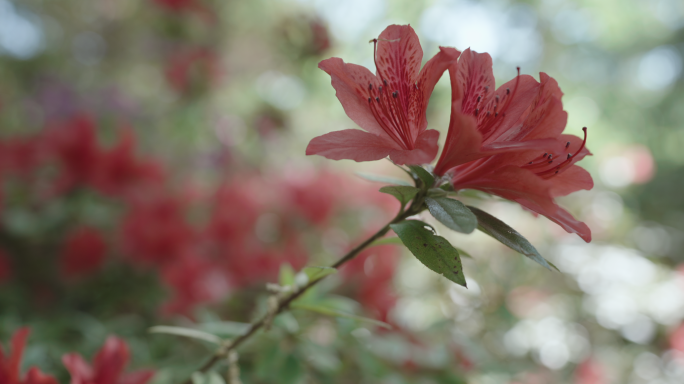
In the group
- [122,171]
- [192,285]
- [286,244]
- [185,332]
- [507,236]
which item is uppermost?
[122,171]

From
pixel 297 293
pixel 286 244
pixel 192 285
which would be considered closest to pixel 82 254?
pixel 192 285

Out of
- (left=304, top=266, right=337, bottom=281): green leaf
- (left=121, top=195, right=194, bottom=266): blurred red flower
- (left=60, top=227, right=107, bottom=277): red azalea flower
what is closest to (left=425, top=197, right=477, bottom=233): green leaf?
(left=304, top=266, right=337, bottom=281): green leaf

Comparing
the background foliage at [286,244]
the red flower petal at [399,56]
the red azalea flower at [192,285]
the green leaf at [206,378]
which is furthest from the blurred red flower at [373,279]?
the red flower petal at [399,56]

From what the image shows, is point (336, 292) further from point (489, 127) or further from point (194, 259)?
point (489, 127)

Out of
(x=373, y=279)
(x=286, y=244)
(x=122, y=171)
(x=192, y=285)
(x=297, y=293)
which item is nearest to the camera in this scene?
(x=297, y=293)

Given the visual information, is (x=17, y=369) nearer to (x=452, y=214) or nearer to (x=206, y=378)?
(x=206, y=378)

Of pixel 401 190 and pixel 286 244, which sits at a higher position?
pixel 286 244
